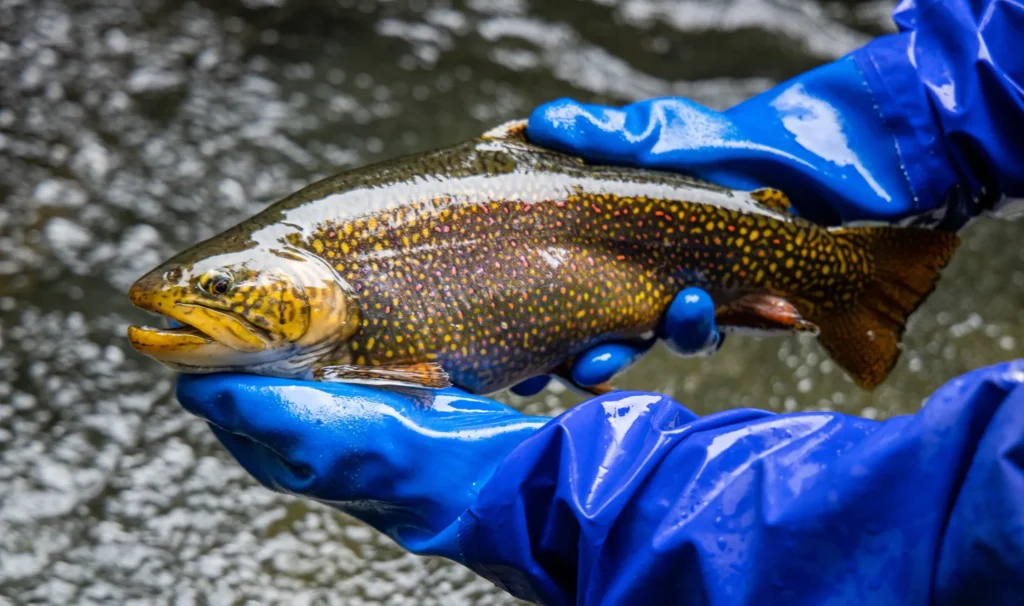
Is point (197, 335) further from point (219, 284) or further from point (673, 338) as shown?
point (673, 338)

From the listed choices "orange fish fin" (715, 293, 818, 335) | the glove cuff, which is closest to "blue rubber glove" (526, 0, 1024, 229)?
the glove cuff

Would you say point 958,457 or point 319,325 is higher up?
point 958,457

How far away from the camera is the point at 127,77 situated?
2.95m

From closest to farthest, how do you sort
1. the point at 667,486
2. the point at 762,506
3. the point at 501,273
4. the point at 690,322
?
the point at 762,506
the point at 667,486
the point at 501,273
the point at 690,322

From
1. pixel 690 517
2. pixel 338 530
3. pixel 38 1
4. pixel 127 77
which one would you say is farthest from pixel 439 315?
pixel 38 1

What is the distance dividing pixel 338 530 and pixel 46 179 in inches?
53.6

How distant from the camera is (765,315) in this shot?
1859 mm

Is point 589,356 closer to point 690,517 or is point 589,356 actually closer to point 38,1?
point 690,517

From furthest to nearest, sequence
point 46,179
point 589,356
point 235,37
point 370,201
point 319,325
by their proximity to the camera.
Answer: point 235,37 → point 46,179 → point 589,356 → point 370,201 → point 319,325

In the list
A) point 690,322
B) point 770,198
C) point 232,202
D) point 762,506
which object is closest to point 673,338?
point 690,322

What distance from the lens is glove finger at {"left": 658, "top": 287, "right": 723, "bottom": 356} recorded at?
1.77 metres

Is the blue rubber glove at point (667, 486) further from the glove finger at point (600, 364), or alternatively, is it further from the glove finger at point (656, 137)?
the glove finger at point (656, 137)

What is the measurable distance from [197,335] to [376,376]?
0.29 metres

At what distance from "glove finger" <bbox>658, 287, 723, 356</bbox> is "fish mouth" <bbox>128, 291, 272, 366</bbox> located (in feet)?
2.59
